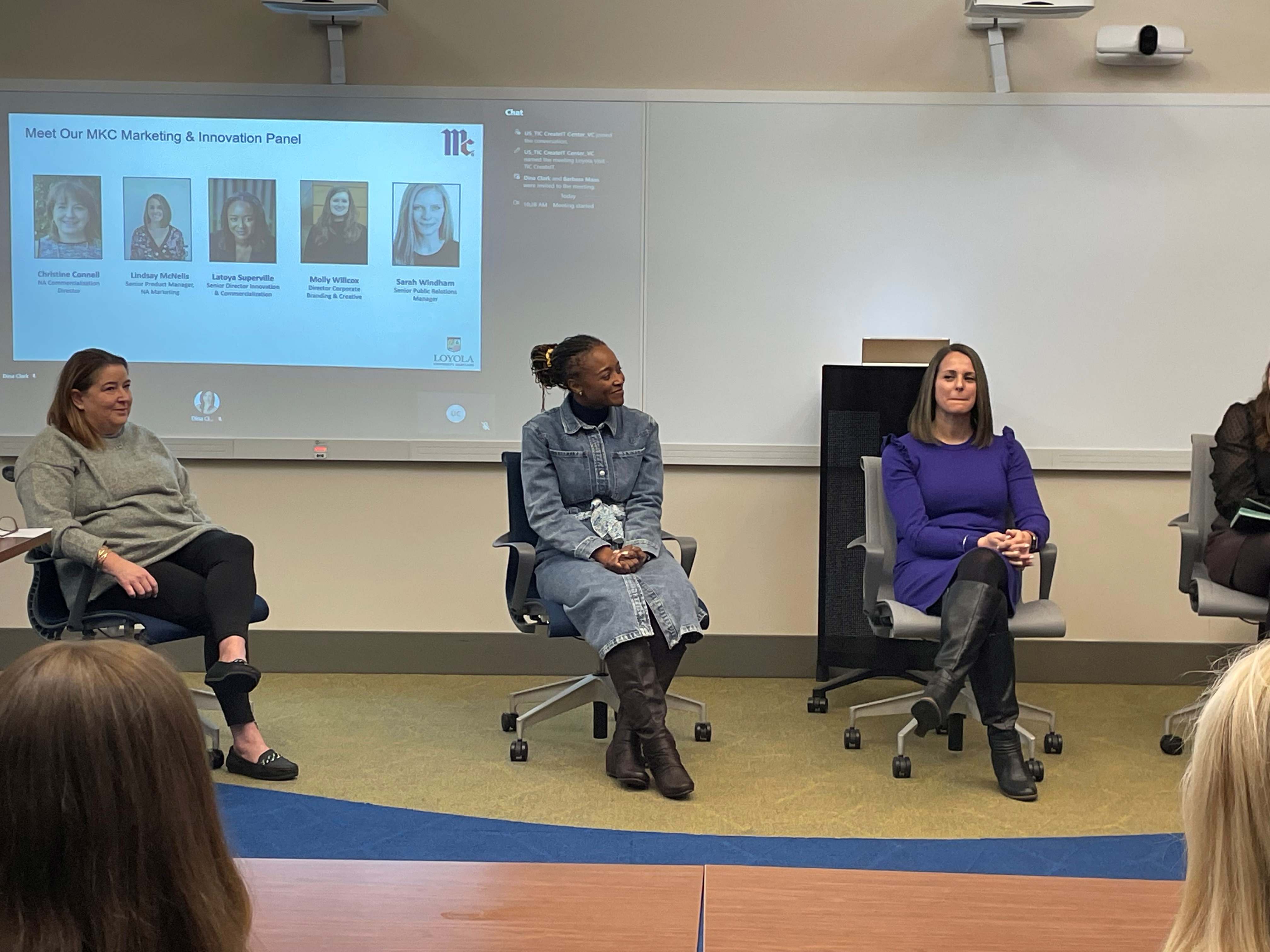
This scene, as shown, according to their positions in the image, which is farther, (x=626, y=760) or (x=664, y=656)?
(x=664, y=656)

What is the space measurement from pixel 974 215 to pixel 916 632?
175cm

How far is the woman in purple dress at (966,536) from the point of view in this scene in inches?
140

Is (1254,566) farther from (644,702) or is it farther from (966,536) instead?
(644,702)

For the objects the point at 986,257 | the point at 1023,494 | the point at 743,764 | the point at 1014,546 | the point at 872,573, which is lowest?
the point at 743,764

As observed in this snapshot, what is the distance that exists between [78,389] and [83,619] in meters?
0.71

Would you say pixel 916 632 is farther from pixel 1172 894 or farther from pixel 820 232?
pixel 1172 894

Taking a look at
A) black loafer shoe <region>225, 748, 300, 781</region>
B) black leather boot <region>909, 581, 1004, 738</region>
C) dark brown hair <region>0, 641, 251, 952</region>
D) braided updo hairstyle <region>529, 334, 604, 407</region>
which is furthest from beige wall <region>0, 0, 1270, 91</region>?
dark brown hair <region>0, 641, 251, 952</region>

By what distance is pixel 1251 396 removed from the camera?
4.55 meters

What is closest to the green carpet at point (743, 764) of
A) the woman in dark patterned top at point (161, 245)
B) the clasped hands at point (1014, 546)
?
the clasped hands at point (1014, 546)

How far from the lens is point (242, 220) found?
15.1 ft

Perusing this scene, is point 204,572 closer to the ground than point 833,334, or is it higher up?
closer to the ground

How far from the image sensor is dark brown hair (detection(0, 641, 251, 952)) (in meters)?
0.78

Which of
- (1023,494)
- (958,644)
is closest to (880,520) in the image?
(1023,494)

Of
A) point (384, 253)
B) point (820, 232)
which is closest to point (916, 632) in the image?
point (820, 232)
